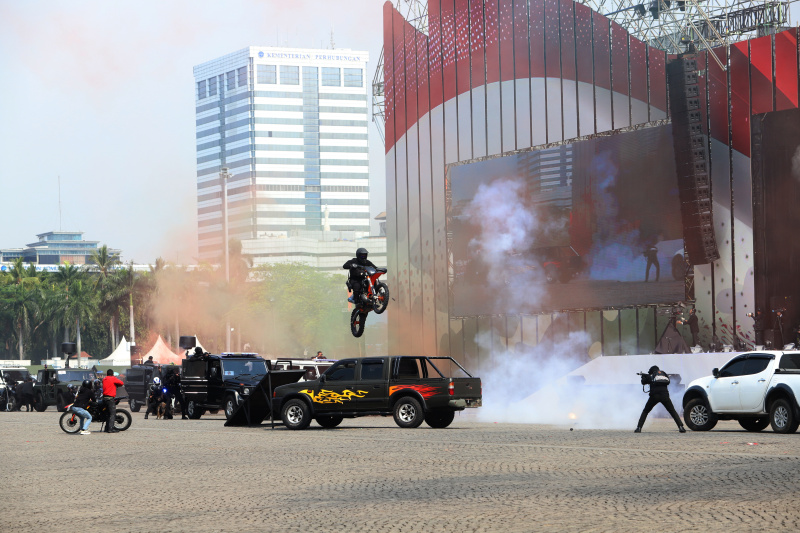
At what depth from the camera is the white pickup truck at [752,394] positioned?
72.5ft

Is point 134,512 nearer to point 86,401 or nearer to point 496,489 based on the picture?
point 496,489

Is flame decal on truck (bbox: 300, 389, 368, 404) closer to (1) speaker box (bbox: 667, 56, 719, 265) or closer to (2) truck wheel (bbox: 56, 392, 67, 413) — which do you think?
(1) speaker box (bbox: 667, 56, 719, 265)

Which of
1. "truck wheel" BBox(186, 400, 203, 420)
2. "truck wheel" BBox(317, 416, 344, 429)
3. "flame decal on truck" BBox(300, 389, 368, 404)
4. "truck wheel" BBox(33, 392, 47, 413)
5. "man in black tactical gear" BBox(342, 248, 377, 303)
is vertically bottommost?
"truck wheel" BBox(33, 392, 47, 413)

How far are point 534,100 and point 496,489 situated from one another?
37578 mm

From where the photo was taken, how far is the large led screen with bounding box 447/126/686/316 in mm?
39031

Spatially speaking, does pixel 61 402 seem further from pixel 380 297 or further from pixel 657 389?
pixel 657 389

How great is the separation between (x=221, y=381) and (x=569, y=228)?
50.7 feet

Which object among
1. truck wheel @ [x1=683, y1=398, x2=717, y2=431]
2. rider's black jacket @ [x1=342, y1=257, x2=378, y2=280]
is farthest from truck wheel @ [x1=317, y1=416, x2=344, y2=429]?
truck wheel @ [x1=683, y1=398, x2=717, y2=431]

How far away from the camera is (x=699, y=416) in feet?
79.7

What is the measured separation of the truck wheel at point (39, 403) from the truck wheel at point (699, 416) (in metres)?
32.7

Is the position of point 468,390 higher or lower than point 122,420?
higher

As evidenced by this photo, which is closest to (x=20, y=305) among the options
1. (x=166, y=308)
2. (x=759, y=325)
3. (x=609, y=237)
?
(x=166, y=308)

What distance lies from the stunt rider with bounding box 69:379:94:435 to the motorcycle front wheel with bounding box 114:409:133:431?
0.83 meters

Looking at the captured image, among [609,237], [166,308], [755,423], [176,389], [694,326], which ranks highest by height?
[609,237]
